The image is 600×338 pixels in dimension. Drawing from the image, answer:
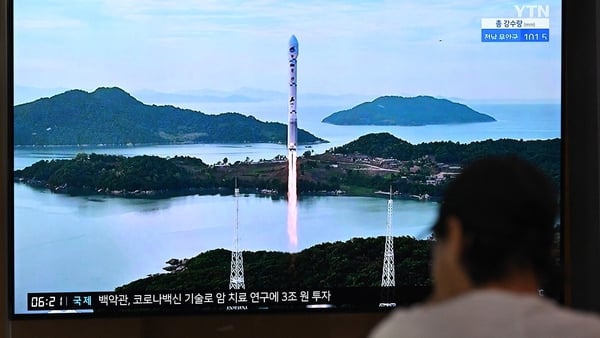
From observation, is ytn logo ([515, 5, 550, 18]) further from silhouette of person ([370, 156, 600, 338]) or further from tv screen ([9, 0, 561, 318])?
silhouette of person ([370, 156, 600, 338])

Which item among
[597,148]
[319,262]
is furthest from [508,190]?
[597,148]

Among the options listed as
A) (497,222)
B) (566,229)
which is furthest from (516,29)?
(497,222)

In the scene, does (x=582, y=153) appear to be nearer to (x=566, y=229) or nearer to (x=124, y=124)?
(x=566, y=229)

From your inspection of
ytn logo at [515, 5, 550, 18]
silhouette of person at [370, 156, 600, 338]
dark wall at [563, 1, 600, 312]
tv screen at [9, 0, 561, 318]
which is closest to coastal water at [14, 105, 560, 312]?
tv screen at [9, 0, 561, 318]

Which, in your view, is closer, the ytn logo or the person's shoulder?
the person's shoulder

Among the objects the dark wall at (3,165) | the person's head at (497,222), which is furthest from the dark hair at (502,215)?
the dark wall at (3,165)

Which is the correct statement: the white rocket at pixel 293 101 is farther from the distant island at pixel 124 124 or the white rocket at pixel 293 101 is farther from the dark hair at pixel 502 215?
the dark hair at pixel 502 215
